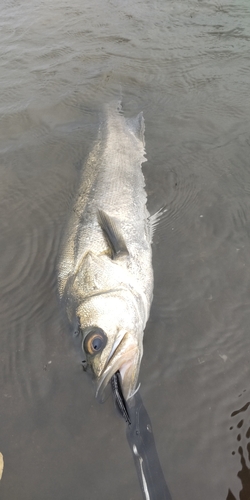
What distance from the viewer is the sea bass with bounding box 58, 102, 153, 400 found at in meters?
2.78

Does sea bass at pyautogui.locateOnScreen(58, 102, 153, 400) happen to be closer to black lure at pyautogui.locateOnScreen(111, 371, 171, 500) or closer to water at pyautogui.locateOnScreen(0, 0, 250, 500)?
black lure at pyautogui.locateOnScreen(111, 371, 171, 500)

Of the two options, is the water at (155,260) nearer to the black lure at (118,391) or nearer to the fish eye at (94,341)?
the black lure at (118,391)

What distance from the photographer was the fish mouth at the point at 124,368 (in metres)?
2.62

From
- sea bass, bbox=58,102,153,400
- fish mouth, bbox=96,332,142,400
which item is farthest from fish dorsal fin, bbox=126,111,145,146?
fish mouth, bbox=96,332,142,400

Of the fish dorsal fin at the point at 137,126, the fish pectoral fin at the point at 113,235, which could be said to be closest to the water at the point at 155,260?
the fish dorsal fin at the point at 137,126

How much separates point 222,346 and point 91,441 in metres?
1.32

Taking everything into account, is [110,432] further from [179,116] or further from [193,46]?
[193,46]

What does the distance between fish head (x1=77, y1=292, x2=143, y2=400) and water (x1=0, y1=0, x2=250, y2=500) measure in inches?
16.6

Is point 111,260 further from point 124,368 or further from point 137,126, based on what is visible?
point 137,126

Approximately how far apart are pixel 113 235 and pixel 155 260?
23.8 inches

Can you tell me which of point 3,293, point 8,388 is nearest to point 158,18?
point 3,293

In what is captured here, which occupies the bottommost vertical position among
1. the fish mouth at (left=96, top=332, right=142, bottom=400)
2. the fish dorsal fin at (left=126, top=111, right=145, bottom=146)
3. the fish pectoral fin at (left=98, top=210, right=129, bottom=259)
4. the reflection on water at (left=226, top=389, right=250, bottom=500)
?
the reflection on water at (left=226, top=389, right=250, bottom=500)

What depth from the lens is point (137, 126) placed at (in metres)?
5.59

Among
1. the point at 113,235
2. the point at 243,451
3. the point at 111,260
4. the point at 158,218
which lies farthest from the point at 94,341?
the point at 158,218
